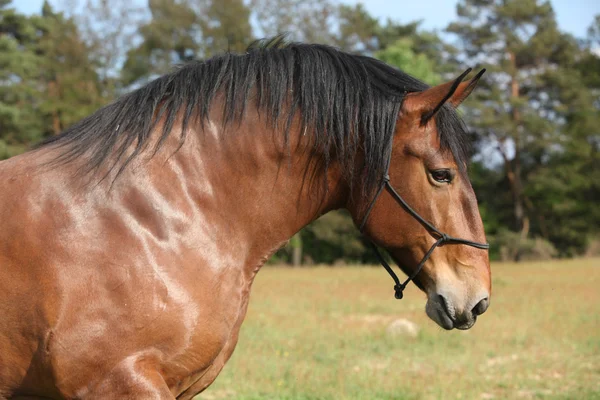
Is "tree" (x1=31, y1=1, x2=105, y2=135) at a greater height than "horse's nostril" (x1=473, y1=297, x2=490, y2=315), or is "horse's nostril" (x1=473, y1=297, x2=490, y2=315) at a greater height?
"tree" (x1=31, y1=1, x2=105, y2=135)

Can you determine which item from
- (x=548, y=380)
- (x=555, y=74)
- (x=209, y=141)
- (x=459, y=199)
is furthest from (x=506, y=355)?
(x=555, y=74)

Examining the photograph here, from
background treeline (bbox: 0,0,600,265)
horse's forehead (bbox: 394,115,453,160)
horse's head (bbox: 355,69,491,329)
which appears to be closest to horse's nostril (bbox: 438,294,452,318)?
horse's head (bbox: 355,69,491,329)

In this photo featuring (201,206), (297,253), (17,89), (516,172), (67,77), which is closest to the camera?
(201,206)

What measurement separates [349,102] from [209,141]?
66cm

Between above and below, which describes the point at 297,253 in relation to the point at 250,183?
below

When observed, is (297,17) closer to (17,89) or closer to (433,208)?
(17,89)

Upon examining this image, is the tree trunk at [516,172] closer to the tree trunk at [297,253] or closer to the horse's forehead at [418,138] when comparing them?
Answer: the tree trunk at [297,253]

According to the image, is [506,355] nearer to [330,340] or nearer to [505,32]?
[330,340]

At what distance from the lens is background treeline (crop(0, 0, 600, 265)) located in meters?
33.1

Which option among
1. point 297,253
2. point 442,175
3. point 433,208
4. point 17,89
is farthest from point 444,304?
point 297,253

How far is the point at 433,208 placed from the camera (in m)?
2.77

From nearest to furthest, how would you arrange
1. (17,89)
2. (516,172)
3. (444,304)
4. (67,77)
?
(444,304) < (17,89) < (67,77) < (516,172)

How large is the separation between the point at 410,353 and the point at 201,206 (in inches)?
265

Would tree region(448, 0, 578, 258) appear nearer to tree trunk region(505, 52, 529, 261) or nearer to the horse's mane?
tree trunk region(505, 52, 529, 261)
